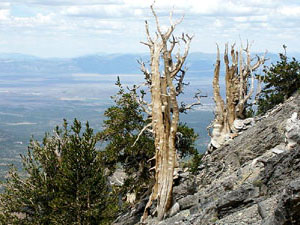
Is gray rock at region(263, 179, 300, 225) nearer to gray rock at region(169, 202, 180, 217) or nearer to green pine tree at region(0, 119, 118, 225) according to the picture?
gray rock at region(169, 202, 180, 217)

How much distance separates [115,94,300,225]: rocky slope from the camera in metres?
12.5

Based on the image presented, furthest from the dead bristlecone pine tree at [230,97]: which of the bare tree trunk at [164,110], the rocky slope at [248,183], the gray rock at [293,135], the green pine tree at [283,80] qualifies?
the gray rock at [293,135]

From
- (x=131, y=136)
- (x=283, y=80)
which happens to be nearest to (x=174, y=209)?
(x=131, y=136)

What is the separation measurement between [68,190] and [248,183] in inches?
371

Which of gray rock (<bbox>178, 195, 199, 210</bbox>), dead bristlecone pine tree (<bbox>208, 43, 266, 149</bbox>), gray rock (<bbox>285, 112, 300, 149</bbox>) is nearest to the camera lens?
gray rock (<bbox>285, 112, 300, 149</bbox>)

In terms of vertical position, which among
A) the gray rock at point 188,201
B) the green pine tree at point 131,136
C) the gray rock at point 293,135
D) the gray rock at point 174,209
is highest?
the gray rock at point 293,135

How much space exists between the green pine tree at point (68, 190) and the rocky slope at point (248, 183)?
8.90 feet

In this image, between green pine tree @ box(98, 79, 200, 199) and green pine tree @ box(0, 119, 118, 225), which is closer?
green pine tree @ box(0, 119, 118, 225)

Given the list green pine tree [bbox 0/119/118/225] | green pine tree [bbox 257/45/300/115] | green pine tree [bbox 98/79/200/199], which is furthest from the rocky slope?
green pine tree [bbox 257/45/300/115]

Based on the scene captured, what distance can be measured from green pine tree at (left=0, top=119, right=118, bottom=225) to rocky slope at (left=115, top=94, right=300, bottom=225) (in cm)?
271

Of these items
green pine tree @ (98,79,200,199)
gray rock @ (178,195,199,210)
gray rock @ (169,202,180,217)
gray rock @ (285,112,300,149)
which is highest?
gray rock @ (285,112,300,149)

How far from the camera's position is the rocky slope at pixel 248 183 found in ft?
41.1

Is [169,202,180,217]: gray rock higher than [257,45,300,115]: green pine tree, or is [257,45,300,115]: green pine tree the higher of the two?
[257,45,300,115]: green pine tree

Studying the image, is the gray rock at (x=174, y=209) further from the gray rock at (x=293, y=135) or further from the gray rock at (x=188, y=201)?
the gray rock at (x=293, y=135)
